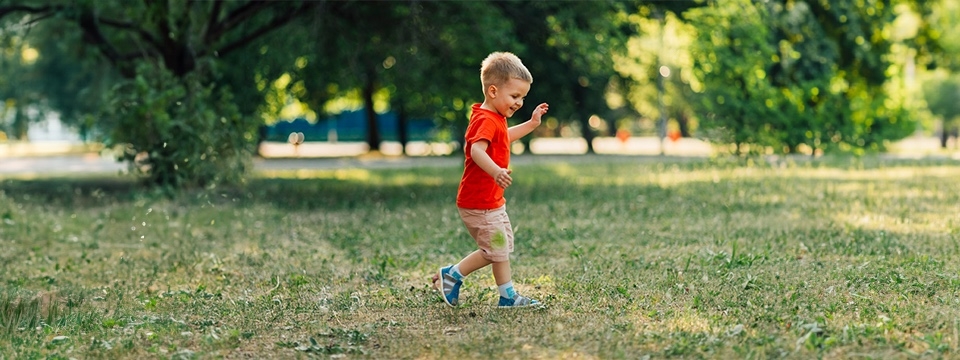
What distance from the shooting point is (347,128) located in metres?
60.8

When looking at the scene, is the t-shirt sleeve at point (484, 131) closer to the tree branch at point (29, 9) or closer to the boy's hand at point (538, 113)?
the boy's hand at point (538, 113)

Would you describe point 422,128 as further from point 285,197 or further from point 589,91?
point 285,197

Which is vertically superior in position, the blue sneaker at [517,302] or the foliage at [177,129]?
the foliage at [177,129]

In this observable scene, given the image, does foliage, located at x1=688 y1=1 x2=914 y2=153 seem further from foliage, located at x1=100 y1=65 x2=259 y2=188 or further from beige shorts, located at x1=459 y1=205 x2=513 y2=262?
beige shorts, located at x1=459 y1=205 x2=513 y2=262

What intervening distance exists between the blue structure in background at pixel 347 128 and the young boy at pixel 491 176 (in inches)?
1781

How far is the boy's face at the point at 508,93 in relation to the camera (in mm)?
6488

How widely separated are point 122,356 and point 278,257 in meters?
3.96

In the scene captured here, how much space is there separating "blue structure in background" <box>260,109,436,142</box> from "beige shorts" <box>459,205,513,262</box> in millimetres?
45291

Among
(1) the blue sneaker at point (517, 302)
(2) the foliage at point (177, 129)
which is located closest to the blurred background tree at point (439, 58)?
(2) the foliage at point (177, 129)

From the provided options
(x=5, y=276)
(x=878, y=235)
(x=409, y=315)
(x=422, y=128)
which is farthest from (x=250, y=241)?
(x=422, y=128)

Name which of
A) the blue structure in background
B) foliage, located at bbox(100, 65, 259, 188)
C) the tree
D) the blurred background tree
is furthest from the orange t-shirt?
the blue structure in background

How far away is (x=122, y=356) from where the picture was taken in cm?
557

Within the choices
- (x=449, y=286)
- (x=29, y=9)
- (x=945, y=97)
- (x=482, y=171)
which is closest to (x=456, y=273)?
(x=449, y=286)

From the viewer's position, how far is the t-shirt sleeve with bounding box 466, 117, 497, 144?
252 inches
